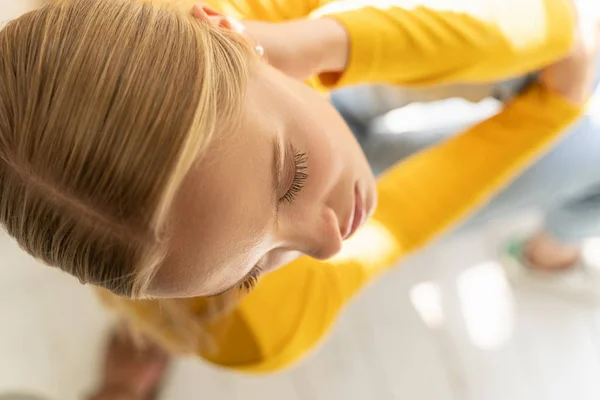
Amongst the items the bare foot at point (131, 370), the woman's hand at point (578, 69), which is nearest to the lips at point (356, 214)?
the woman's hand at point (578, 69)

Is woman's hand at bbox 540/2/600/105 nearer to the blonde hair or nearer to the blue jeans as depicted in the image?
the blue jeans

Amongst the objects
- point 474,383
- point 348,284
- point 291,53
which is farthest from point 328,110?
point 474,383

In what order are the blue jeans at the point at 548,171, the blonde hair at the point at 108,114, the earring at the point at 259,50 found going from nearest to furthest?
the blonde hair at the point at 108,114 → the earring at the point at 259,50 → the blue jeans at the point at 548,171

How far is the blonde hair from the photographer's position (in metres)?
Answer: 0.34

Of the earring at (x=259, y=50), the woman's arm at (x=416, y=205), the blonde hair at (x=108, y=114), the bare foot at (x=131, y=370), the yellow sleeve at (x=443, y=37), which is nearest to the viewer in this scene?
the blonde hair at (x=108, y=114)

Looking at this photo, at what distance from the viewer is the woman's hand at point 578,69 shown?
0.65 meters

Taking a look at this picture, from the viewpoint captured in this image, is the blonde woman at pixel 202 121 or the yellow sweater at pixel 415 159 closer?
the blonde woman at pixel 202 121

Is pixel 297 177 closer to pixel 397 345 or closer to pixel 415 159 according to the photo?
pixel 415 159

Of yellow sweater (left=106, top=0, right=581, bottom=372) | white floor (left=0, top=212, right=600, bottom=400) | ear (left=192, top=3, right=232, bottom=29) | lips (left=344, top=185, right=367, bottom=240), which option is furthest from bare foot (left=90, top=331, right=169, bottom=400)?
ear (left=192, top=3, right=232, bottom=29)

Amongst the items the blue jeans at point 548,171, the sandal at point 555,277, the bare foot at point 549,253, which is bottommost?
the sandal at point 555,277

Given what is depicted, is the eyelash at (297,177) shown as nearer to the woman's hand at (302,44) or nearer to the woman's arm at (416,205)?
the woman's hand at (302,44)

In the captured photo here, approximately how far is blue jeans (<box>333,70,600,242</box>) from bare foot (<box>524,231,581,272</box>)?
106 millimetres

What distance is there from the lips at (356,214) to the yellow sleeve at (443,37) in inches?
5.5

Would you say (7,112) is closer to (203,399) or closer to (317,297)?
(317,297)
